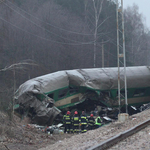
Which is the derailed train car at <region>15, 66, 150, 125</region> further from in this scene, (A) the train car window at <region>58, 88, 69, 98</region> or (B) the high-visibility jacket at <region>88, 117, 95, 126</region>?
(B) the high-visibility jacket at <region>88, 117, 95, 126</region>

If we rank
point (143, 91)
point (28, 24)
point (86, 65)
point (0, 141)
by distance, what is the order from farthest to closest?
point (86, 65) → point (28, 24) → point (143, 91) → point (0, 141)

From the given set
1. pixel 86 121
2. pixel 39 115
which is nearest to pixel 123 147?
pixel 86 121

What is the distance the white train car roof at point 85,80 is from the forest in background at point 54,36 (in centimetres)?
1216

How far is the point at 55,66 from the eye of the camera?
37.6 m

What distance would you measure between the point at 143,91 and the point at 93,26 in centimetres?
2710

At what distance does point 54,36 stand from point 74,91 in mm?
23423

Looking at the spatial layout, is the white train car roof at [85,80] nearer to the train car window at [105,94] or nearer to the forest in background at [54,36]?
the train car window at [105,94]

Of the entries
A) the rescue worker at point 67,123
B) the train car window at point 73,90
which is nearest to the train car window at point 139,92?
the train car window at point 73,90

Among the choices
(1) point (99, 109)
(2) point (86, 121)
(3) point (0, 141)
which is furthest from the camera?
(1) point (99, 109)

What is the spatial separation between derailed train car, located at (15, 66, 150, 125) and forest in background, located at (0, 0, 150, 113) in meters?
12.3

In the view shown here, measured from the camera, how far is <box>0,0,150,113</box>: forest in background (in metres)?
32.5

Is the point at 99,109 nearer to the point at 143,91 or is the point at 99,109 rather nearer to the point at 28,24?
the point at 143,91

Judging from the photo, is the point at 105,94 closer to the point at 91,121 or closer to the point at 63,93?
the point at 63,93

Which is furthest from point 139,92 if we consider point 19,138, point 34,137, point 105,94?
point 19,138
